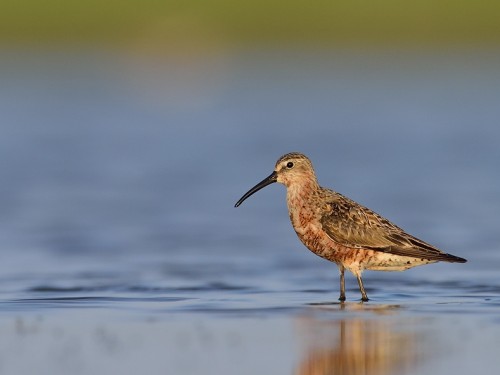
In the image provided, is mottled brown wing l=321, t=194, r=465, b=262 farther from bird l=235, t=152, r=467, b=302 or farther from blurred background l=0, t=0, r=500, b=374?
blurred background l=0, t=0, r=500, b=374

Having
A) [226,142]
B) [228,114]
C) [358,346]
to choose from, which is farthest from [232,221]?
[228,114]

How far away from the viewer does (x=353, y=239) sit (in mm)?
13562

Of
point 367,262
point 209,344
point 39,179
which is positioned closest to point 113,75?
point 39,179

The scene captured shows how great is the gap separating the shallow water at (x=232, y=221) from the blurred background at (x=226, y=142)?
Result: 0.25 feet

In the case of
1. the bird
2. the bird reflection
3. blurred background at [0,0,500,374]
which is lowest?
the bird reflection

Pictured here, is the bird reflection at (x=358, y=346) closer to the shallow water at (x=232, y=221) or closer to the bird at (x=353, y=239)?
the shallow water at (x=232, y=221)

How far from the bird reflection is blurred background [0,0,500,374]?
0.35 meters

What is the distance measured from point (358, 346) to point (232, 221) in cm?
903

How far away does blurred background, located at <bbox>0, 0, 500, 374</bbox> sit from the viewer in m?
14.8

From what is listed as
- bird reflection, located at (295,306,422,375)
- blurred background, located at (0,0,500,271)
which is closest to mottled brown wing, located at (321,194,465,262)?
bird reflection, located at (295,306,422,375)

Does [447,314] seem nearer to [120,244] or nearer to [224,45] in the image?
[120,244]

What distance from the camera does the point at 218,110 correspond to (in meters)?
37.2

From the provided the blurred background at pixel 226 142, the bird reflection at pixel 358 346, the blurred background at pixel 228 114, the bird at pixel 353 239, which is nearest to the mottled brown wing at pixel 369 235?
the bird at pixel 353 239

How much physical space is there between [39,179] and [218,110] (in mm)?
13477
